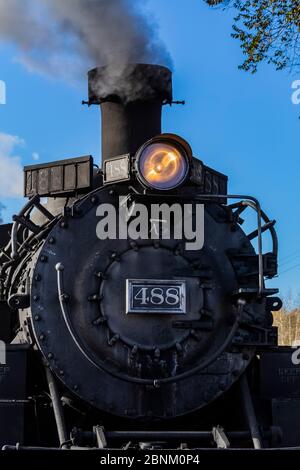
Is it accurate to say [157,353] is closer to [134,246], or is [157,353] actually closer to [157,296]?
[157,296]

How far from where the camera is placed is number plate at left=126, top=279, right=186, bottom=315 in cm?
649

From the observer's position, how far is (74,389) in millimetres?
6367

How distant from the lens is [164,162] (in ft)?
21.3

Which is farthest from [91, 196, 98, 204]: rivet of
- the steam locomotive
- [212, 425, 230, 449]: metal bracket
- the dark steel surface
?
[212, 425, 230, 449]: metal bracket

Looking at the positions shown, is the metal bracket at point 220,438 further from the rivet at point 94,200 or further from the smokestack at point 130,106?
the smokestack at point 130,106

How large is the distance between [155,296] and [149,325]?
230 mm

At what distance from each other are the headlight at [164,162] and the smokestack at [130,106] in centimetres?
82

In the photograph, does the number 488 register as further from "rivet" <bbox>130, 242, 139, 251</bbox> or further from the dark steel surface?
the dark steel surface

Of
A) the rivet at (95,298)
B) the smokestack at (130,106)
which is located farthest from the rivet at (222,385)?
the smokestack at (130,106)

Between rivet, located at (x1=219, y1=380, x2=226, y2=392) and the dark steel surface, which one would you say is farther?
the dark steel surface

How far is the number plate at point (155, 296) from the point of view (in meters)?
6.49
